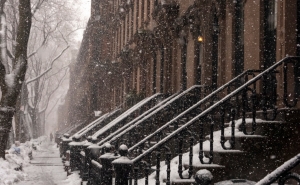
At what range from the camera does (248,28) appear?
37.7 ft

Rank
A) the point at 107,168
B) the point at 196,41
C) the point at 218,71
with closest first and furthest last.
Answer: the point at 107,168 < the point at 218,71 < the point at 196,41

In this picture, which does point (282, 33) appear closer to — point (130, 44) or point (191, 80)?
point (191, 80)

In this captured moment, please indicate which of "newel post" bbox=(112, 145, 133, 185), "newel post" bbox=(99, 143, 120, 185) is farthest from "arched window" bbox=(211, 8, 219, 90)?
"newel post" bbox=(112, 145, 133, 185)

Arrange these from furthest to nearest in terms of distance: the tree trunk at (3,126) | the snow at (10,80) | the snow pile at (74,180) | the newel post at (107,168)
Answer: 1. the snow at (10,80)
2. the tree trunk at (3,126)
3. the snow pile at (74,180)
4. the newel post at (107,168)

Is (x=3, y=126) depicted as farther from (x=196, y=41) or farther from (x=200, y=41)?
(x=200, y=41)

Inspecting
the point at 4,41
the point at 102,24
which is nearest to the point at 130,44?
the point at 4,41

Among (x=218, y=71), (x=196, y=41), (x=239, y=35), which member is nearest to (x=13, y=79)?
(x=196, y=41)

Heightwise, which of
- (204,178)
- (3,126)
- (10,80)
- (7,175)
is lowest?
(7,175)

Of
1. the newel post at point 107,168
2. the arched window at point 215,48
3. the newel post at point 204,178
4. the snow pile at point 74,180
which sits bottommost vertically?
the snow pile at point 74,180

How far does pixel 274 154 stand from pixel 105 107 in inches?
1049

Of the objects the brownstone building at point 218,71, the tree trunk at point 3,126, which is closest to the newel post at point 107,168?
the brownstone building at point 218,71

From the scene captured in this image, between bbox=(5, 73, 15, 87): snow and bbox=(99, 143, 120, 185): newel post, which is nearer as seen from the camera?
bbox=(99, 143, 120, 185): newel post

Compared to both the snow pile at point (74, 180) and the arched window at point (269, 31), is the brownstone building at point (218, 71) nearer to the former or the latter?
the arched window at point (269, 31)

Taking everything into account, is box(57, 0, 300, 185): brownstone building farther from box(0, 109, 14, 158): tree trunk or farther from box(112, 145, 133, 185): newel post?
box(0, 109, 14, 158): tree trunk
